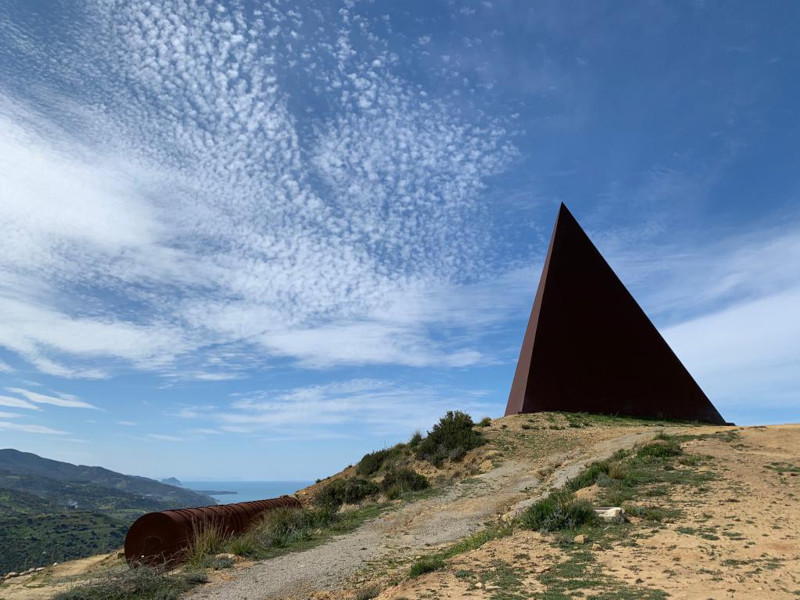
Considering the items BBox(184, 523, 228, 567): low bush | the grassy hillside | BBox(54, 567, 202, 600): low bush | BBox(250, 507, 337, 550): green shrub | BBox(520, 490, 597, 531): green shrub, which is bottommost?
the grassy hillside

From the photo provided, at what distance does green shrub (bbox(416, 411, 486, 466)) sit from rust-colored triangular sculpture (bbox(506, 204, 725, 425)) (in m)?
3.93

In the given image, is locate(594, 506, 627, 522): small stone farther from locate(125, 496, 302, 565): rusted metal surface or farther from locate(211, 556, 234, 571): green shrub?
locate(125, 496, 302, 565): rusted metal surface

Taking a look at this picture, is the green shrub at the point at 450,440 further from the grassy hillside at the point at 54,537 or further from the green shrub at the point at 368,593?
the grassy hillside at the point at 54,537

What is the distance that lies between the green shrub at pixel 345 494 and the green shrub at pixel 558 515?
9473 mm

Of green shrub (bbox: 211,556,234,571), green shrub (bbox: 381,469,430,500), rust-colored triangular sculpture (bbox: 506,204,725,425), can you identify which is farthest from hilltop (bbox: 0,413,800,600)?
rust-colored triangular sculpture (bbox: 506,204,725,425)

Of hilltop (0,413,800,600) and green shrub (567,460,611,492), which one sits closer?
hilltop (0,413,800,600)

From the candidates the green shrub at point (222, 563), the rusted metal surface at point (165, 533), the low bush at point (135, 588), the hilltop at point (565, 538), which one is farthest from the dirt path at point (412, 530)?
the rusted metal surface at point (165, 533)

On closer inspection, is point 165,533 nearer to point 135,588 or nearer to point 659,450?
point 135,588

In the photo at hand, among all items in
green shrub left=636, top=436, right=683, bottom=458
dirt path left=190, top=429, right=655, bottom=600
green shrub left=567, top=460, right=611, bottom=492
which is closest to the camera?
dirt path left=190, top=429, right=655, bottom=600

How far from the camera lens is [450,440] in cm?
2172

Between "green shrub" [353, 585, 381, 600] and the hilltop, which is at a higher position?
the hilltop

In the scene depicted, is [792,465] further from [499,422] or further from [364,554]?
[499,422]

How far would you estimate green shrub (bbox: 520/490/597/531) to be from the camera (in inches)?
365

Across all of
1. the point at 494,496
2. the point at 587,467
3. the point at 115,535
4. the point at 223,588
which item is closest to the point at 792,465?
the point at 587,467
